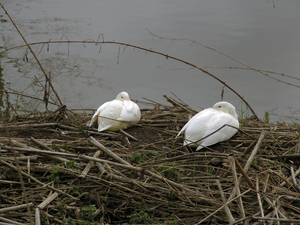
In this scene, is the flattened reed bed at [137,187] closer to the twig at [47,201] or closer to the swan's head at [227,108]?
the twig at [47,201]

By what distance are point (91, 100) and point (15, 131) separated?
288 centimetres

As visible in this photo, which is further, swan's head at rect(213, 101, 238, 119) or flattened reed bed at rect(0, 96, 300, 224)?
swan's head at rect(213, 101, 238, 119)

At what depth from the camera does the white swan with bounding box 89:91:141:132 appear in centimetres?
332

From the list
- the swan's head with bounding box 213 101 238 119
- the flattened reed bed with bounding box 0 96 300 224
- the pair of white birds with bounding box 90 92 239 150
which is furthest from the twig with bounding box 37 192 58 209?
the swan's head with bounding box 213 101 238 119

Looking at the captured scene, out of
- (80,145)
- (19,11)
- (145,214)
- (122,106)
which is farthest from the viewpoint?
(19,11)

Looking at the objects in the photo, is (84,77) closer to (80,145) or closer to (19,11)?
(19,11)

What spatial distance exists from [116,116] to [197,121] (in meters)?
0.91

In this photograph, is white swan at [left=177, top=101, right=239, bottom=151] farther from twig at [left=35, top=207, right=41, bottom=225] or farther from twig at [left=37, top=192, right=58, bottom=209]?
twig at [left=35, top=207, right=41, bottom=225]

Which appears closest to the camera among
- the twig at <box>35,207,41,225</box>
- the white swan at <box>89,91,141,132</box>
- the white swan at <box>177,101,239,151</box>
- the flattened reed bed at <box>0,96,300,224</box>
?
the twig at <box>35,207,41,225</box>

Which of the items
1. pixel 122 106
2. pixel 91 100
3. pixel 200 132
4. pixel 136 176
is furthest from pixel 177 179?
pixel 91 100

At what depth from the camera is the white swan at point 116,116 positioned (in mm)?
3320

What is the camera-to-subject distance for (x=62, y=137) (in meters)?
3.18

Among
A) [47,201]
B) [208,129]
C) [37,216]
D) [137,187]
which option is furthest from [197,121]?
[37,216]

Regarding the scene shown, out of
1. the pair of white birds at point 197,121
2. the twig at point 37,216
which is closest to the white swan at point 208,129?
the pair of white birds at point 197,121
